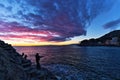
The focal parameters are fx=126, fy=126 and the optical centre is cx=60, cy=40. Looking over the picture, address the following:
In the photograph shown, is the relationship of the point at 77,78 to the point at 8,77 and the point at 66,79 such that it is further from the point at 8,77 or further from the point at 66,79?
the point at 8,77

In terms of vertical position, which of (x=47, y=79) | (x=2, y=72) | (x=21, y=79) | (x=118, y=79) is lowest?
(x=118, y=79)

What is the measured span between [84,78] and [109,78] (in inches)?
186

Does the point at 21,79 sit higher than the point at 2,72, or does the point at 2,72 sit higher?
the point at 2,72

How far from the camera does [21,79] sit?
46.4 ft

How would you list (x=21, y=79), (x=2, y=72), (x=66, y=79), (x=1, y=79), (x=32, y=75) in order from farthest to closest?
(x=66, y=79) < (x=32, y=75) < (x=21, y=79) < (x=2, y=72) < (x=1, y=79)

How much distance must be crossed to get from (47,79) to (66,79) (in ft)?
16.6

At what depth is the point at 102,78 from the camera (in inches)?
938

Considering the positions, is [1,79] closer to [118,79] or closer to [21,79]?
[21,79]

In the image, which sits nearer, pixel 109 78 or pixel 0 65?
pixel 0 65

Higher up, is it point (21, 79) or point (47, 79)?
point (21, 79)

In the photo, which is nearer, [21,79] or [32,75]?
[21,79]

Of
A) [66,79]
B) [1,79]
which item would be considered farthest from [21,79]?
[66,79]

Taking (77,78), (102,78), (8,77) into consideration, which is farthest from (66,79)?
(8,77)

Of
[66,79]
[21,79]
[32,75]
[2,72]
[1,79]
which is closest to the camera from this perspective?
[1,79]
